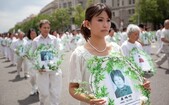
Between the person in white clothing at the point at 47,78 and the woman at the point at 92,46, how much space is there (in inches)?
126

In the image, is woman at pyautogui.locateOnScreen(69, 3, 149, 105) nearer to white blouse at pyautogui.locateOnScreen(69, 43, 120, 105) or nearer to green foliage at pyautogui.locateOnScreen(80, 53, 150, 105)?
white blouse at pyautogui.locateOnScreen(69, 43, 120, 105)

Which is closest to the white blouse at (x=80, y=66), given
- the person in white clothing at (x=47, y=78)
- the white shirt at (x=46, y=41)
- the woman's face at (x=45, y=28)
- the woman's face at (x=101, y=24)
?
the woman's face at (x=101, y=24)

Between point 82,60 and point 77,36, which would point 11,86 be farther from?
point 77,36

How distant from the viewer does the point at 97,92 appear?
228 centimetres

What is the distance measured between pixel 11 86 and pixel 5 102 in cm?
268

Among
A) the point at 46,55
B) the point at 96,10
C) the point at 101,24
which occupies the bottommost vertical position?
the point at 46,55

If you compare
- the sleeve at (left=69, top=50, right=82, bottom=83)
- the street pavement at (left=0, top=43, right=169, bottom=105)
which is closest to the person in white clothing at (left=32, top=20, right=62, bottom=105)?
the street pavement at (left=0, top=43, right=169, bottom=105)

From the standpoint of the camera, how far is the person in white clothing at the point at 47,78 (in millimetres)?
5875

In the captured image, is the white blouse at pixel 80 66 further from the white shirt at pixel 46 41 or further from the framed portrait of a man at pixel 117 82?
the white shirt at pixel 46 41

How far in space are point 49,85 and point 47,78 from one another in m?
0.19

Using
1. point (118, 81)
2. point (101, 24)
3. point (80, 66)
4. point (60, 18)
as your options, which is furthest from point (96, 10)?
point (60, 18)

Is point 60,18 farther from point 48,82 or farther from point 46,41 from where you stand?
point 48,82

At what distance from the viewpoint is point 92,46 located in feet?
9.02

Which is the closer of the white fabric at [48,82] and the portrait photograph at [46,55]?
the white fabric at [48,82]
